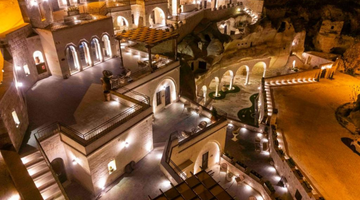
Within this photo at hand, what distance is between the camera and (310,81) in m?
42.2

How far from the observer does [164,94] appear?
1037 inches

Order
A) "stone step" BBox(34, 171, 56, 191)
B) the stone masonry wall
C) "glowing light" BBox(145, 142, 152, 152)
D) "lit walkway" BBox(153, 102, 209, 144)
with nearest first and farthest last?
"stone step" BBox(34, 171, 56, 191) < the stone masonry wall < "glowing light" BBox(145, 142, 152, 152) < "lit walkway" BBox(153, 102, 209, 144)

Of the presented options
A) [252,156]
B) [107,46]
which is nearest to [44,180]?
[107,46]

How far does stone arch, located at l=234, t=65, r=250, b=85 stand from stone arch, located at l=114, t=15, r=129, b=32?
22475 millimetres

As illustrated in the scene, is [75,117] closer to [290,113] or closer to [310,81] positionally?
[290,113]

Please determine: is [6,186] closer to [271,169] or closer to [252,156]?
[252,156]

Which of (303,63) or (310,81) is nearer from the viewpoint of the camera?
(310,81)

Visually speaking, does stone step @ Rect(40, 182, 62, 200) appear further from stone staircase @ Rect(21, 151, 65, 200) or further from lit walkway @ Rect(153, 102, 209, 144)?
lit walkway @ Rect(153, 102, 209, 144)

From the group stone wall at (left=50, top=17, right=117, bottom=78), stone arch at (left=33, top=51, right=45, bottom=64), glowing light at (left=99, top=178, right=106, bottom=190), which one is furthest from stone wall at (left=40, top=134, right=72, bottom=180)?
stone arch at (left=33, top=51, right=45, bottom=64)

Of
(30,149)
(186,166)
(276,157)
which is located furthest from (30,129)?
(276,157)

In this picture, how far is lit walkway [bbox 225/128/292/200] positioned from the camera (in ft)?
78.8

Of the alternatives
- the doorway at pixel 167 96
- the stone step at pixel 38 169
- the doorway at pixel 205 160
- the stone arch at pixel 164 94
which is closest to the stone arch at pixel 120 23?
the stone arch at pixel 164 94

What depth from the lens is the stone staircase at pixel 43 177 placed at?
627 inches

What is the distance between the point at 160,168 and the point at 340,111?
85.8ft
